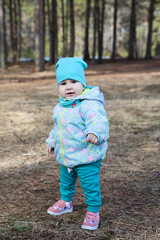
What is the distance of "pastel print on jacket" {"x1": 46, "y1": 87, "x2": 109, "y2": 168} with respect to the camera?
272 cm

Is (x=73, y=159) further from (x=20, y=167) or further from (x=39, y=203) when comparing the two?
(x=20, y=167)

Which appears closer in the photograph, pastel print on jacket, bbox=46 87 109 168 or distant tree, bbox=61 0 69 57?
pastel print on jacket, bbox=46 87 109 168

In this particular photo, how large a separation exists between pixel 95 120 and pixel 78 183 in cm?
160

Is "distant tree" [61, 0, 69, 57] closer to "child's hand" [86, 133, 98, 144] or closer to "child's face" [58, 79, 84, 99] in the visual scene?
"child's face" [58, 79, 84, 99]

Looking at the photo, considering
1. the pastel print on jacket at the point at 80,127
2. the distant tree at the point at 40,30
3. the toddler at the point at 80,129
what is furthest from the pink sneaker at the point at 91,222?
the distant tree at the point at 40,30

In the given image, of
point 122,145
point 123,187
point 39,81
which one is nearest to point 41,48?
point 39,81

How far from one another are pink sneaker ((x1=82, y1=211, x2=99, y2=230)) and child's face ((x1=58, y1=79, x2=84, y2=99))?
1.16m

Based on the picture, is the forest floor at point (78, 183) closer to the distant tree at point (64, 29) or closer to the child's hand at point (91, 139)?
the child's hand at point (91, 139)

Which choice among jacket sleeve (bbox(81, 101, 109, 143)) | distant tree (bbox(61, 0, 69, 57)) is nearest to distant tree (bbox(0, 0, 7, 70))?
distant tree (bbox(61, 0, 69, 57))

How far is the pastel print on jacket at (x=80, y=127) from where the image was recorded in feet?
8.92

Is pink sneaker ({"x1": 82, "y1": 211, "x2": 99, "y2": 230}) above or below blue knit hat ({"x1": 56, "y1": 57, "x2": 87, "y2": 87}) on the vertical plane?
below

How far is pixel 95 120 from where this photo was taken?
2.67m

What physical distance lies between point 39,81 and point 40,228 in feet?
40.4

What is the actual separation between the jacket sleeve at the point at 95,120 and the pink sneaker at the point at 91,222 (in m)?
0.78
